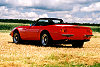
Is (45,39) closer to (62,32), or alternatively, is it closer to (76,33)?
(62,32)

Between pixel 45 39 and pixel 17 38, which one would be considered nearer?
pixel 45 39

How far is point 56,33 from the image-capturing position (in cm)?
1161

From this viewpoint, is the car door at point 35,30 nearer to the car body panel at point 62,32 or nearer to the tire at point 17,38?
the car body panel at point 62,32

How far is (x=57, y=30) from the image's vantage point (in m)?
11.5

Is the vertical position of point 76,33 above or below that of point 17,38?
above

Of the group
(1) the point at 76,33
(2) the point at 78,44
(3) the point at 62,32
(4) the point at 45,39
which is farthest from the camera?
(2) the point at 78,44

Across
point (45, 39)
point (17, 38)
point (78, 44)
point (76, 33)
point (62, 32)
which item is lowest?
point (78, 44)

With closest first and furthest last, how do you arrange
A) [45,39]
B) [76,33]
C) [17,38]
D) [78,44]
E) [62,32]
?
[62,32]
[76,33]
[45,39]
[78,44]
[17,38]

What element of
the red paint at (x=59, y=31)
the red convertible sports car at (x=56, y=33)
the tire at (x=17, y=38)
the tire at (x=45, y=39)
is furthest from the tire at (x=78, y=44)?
the tire at (x=17, y=38)

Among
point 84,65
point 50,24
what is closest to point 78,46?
point 50,24

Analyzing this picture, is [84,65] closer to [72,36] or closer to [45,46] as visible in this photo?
[72,36]

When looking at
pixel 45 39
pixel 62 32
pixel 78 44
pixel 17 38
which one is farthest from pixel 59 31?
pixel 17 38

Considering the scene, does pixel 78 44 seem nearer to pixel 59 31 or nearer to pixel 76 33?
pixel 76 33

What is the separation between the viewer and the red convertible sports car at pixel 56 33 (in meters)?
11.5
